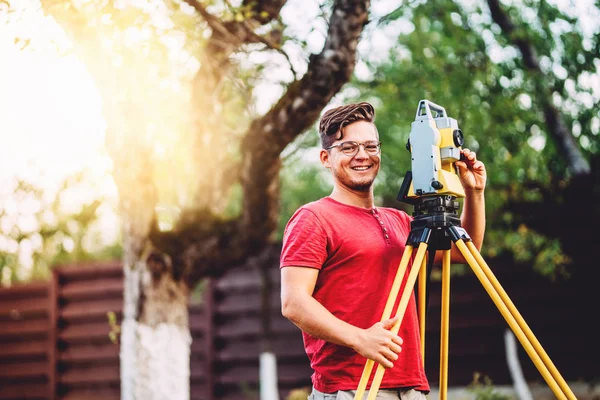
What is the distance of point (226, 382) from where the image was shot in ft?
25.2

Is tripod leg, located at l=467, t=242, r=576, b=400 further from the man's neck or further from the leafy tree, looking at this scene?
the leafy tree

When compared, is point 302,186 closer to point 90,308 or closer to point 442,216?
point 90,308

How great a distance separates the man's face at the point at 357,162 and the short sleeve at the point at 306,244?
18 centimetres

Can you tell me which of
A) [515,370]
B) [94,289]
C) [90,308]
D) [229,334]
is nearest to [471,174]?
[515,370]

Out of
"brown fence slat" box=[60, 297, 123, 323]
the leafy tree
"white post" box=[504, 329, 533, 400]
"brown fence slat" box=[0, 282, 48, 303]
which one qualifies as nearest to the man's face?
the leafy tree

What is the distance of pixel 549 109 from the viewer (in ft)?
19.4

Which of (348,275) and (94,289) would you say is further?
(94,289)

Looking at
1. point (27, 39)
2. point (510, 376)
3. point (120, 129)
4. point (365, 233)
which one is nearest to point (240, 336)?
point (510, 376)

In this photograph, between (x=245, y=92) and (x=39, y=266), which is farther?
(x=39, y=266)

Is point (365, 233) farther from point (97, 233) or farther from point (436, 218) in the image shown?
point (97, 233)

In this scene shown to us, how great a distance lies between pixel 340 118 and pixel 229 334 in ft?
19.1

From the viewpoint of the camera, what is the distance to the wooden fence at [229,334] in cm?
636

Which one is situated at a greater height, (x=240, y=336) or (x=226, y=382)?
(x=240, y=336)

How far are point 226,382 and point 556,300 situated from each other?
11.7 ft
